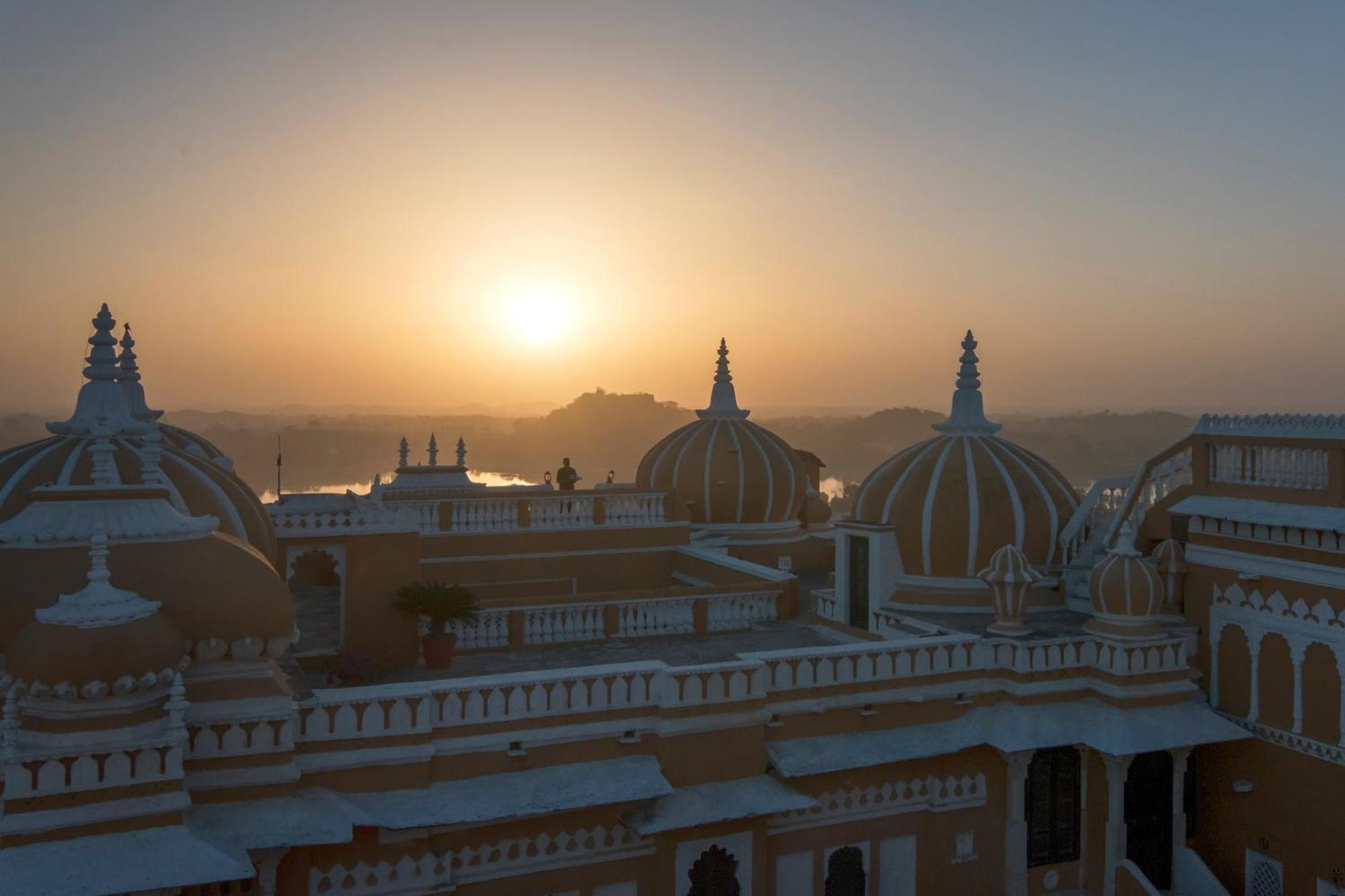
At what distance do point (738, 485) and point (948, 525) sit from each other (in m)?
8.00

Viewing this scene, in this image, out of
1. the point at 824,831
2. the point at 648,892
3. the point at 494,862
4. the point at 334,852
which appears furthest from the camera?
the point at 824,831

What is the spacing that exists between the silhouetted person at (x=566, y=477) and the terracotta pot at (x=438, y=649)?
39.6 ft

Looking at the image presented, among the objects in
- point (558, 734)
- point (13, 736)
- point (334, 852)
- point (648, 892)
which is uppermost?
point (13, 736)

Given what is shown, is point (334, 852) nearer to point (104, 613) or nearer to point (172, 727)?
point (172, 727)

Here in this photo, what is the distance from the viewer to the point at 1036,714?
41.7ft

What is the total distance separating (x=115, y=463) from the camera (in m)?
11.0

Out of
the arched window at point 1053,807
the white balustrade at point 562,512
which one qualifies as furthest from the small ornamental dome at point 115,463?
Result: the arched window at point 1053,807

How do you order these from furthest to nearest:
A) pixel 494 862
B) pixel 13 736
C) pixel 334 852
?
pixel 494 862 → pixel 334 852 → pixel 13 736

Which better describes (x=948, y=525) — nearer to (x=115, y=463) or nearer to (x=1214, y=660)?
(x=1214, y=660)

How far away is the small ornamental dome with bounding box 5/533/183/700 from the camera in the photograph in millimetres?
7812

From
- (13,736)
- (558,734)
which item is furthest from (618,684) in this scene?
(13,736)

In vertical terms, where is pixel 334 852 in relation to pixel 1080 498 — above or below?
below

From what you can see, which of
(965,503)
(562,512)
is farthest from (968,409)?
(562,512)

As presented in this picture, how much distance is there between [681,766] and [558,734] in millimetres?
1331
